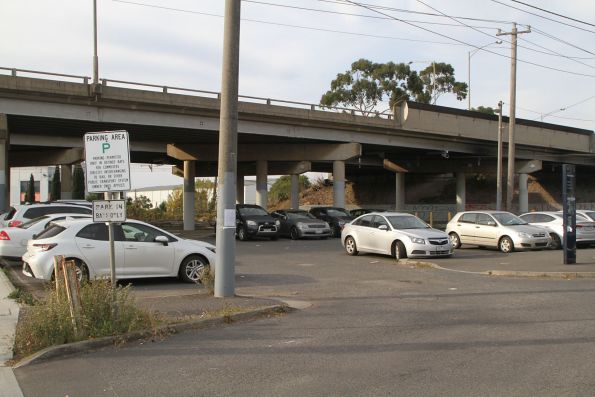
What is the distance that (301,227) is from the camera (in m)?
28.9

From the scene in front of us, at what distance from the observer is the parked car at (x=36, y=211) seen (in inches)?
672

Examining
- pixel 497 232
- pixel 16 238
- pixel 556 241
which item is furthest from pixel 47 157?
pixel 556 241

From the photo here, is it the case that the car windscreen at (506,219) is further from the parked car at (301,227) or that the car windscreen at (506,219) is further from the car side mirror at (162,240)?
the car side mirror at (162,240)

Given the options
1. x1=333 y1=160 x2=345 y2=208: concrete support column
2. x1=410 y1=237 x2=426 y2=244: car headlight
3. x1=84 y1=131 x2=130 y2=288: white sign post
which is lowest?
x1=410 y1=237 x2=426 y2=244: car headlight

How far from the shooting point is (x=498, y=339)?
24.6 ft

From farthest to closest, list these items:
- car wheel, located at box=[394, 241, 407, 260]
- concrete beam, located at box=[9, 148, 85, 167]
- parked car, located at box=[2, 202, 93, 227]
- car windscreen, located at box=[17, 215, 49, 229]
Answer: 1. concrete beam, located at box=[9, 148, 85, 167]
2. car wheel, located at box=[394, 241, 407, 260]
3. parked car, located at box=[2, 202, 93, 227]
4. car windscreen, located at box=[17, 215, 49, 229]

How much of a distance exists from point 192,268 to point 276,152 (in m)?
29.8

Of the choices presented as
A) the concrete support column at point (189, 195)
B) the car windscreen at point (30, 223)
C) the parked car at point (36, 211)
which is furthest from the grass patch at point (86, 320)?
the concrete support column at point (189, 195)

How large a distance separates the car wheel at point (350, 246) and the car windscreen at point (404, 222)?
1.70 meters

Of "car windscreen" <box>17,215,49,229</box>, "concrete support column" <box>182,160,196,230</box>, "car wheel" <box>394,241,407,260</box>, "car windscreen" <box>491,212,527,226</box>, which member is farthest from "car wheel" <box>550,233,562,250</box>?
"concrete support column" <box>182,160,196,230</box>

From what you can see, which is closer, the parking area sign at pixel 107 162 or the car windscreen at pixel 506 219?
the parking area sign at pixel 107 162

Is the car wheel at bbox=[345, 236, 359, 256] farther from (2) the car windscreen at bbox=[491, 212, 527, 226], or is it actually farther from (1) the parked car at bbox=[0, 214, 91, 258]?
(1) the parked car at bbox=[0, 214, 91, 258]

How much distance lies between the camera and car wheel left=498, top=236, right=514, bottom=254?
20.2 m

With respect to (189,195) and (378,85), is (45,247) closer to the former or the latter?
(189,195)
